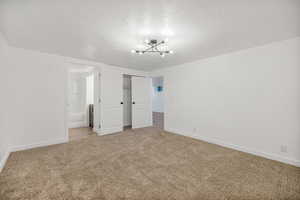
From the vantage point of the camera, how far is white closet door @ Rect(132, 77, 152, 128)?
514cm

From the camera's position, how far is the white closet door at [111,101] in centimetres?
420

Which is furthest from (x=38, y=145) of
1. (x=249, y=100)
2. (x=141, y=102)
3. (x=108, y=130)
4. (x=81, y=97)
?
(x=249, y=100)

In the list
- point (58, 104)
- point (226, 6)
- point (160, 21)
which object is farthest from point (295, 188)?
point (58, 104)

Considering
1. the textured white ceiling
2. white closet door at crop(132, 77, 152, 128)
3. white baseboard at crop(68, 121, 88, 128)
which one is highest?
the textured white ceiling

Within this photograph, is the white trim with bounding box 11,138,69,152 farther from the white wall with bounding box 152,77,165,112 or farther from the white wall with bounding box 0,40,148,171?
the white wall with bounding box 152,77,165,112

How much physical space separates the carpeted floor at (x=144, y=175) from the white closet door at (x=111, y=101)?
4.26 feet

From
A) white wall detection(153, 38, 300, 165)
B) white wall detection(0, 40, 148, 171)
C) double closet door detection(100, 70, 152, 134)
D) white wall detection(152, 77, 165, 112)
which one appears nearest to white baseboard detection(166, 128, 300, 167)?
white wall detection(153, 38, 300, 165)

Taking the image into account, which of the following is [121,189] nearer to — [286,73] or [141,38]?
[141,38]

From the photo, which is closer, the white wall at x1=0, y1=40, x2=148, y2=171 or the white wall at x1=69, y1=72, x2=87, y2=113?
the white wall at x1=0, y1=40, x2=148, y2=171

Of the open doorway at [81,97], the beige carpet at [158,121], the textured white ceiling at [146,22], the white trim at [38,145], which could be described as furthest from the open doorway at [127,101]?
the textured white ceiling at [146,22]

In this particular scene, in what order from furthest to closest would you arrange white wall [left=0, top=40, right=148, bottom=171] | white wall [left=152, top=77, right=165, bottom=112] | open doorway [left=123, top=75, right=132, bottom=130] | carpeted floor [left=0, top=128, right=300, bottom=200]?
white wall [left=152, top=77, right=165, bottom=112] < open doorway [left=123, top=75, right=132, bottom=130] < white wall [left=0, top=40, right=148, bottom=171] < carpeted floor [left=0, top=128, right=300, bottom=200]

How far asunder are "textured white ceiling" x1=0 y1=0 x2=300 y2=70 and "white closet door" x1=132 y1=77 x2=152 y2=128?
8.49 ft

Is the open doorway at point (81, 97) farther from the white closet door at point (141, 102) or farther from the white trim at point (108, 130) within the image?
the white closet door at point (141, 102)

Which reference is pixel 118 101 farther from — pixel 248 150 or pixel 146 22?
pixel 248 150
